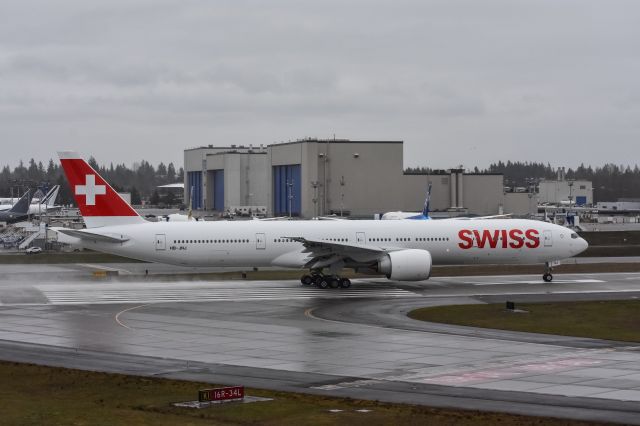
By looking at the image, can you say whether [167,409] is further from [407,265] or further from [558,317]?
[407,265]

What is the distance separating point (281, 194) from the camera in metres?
144

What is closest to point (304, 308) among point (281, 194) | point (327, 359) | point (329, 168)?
point (327, 359)

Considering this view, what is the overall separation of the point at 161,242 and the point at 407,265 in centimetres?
1396

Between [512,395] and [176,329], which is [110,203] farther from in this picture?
[512,395]

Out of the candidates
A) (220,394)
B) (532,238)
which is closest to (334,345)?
(220,394)

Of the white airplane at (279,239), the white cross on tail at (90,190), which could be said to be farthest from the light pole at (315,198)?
the white cross on tail at (90,190)

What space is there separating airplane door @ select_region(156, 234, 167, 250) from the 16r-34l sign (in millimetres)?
30735

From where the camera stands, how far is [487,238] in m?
54.0

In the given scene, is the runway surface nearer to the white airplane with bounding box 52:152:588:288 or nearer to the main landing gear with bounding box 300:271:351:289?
the main landing gear with bounding box 300:271:351:289

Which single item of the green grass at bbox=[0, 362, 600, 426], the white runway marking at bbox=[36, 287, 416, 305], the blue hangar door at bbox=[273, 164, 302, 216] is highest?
the blue hangar door at bbox=[273, 164, 302, 216]

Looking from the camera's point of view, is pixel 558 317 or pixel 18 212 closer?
pixel 558 317

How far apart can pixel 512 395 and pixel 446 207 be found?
4430 inches

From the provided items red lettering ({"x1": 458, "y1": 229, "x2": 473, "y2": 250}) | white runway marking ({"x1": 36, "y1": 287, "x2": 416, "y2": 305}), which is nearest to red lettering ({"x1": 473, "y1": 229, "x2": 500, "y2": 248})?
red lettering ({"x1": 458, "y1": 229, "x2": 473, "y2": 250})

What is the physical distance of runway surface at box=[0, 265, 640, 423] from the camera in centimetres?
2377
